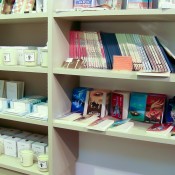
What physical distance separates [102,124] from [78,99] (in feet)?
0.97

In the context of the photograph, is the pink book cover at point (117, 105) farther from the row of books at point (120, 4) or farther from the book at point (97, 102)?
the row of books at point (120, 4)

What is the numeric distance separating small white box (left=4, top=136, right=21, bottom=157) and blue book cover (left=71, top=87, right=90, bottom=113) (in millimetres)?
455

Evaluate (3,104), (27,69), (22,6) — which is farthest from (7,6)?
(3,104)

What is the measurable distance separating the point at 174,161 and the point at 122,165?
1.08ft

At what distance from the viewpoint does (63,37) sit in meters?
1.47

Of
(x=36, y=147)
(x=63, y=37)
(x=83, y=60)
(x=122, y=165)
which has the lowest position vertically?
(x=122, y=165)

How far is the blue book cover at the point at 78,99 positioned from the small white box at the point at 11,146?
46 centimetres

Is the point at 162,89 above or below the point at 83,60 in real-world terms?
below

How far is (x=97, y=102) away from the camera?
5.10 feet

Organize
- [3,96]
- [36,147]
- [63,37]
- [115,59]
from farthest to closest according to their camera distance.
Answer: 1. [3,96]
2. [36,147]
3. [63,37]
4. [115,59]

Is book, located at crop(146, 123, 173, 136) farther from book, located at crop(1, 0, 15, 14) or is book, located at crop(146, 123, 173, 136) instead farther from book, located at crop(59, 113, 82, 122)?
book, located at crop(1, 0, 15, 14)

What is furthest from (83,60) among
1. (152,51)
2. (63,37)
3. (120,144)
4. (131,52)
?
(120,144)

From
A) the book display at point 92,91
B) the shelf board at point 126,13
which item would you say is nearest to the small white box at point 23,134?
the book display at point 92,91

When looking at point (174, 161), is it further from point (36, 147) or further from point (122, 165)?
point (36, 147)
